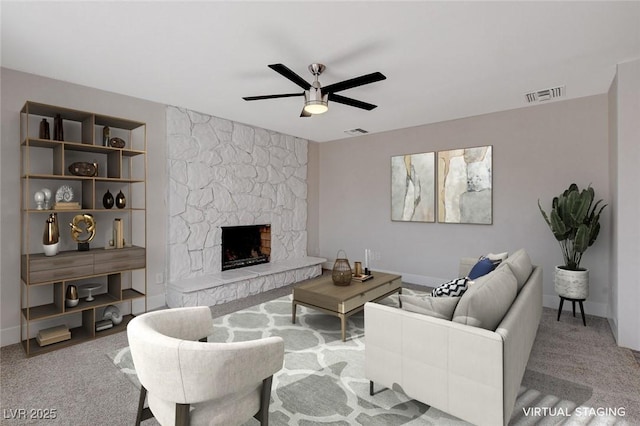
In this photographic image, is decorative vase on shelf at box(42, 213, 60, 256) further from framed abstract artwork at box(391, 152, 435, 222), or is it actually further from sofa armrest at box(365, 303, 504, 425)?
framed abstract artwork at box(391, 152, 435, 222)

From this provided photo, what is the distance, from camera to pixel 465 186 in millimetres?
4684

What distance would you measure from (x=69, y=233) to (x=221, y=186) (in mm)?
1922

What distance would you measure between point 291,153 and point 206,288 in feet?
9.58

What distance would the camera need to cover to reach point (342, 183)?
622 cm

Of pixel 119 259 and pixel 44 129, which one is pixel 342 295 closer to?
pixel 119 259

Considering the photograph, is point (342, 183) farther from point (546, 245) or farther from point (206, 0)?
point (206, 0)

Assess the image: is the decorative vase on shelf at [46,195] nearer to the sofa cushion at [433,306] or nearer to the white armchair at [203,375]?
the white armchair at [203,375]

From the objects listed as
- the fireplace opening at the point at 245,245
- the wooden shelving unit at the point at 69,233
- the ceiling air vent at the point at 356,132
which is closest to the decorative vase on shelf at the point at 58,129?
the wooden shelving unit at the point at 69,233

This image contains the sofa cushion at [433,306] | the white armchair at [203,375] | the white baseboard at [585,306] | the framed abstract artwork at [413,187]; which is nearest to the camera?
the white armchair at [203,375]

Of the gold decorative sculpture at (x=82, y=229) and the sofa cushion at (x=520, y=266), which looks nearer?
the sofa cushion at (x=520, y=266)

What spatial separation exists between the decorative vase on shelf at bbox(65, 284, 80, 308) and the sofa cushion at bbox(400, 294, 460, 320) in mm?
3175

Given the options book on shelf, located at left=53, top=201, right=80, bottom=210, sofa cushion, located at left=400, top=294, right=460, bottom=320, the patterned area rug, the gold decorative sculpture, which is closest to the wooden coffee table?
the patterned area rug

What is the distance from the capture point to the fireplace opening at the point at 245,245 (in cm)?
493

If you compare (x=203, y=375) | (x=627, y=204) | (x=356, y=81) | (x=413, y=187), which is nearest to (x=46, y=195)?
(x=203, y=375)
